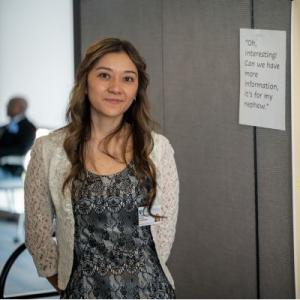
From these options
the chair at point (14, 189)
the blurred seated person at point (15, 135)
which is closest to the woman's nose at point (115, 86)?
the blurred seated person at point (15, 135)

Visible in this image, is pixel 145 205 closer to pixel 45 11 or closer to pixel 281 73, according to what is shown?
pixel 281 73

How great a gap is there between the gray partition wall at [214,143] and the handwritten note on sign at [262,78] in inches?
1.5

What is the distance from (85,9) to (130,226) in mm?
1718

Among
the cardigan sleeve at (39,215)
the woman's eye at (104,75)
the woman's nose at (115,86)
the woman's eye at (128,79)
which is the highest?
the woman's eye at (104,75)

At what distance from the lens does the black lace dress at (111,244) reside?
1545 mm

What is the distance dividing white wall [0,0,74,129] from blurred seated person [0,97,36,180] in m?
0.05

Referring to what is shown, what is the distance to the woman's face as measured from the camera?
5.21 feet

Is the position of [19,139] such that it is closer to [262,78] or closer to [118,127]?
[262,78]

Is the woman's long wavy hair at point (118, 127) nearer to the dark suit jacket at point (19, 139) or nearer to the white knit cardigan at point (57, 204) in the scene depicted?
the white knit cardigan at point (57, 204)

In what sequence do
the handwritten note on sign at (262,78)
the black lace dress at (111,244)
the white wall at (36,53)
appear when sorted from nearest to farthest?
1. the black lace dress at (111,244)
2. the handwritten note on sign at (262,78)
3. the white wall at (36,53)

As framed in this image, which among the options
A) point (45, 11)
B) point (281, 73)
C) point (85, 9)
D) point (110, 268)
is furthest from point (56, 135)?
point (45, 11)

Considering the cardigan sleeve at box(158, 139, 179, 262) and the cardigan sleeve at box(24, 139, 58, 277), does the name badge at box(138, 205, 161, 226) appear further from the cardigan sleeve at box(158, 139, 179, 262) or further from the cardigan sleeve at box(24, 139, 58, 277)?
the cardigan sleeve at box(24, 139, 58, 277)

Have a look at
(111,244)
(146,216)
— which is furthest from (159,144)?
(111,244)

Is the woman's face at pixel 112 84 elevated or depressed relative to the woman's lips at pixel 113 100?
elevated
